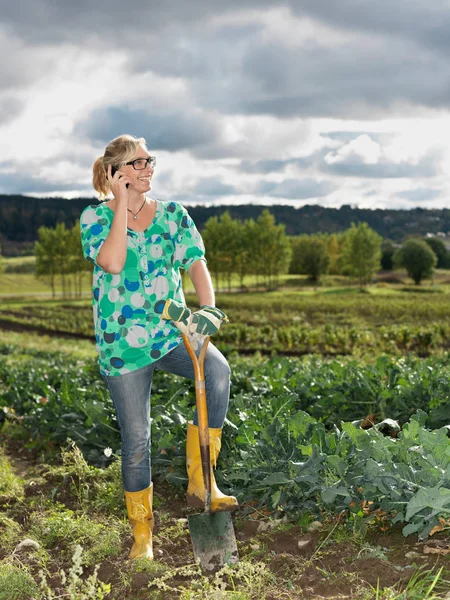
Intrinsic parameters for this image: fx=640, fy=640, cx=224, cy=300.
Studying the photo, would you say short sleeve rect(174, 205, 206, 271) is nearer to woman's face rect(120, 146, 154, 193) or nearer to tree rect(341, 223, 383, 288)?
Answer: woman's face rect(120, 146, 154, 193)

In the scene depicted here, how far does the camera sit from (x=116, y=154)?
3500 millimetres

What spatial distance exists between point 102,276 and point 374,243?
61290 mm

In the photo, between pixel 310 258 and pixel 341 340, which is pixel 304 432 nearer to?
pixel 341 340

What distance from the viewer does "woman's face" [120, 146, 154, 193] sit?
3.52m

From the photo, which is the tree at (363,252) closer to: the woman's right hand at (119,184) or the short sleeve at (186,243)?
the short sleeve at (186,243)

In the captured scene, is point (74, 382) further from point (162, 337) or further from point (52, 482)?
point (162, 337)

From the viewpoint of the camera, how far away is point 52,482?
5.30m

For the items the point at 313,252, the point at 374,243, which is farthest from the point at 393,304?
the point at 313,252

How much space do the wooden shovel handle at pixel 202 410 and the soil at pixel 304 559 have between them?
359mm

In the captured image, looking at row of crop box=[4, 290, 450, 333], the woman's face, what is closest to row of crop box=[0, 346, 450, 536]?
the woman's face

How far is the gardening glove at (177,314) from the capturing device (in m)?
3.40

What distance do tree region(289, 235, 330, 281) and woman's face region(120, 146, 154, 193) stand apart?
70313 mm

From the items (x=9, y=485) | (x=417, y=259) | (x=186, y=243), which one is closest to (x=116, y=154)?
(x=186, y=243)

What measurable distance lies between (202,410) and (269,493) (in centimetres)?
73
